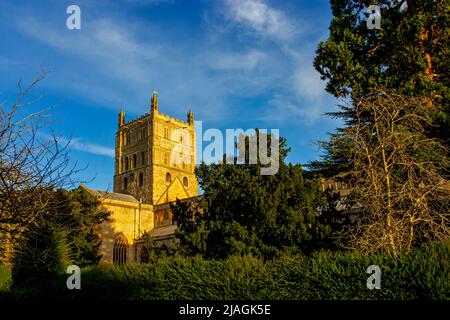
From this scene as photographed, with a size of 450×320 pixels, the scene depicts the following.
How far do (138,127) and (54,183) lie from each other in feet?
204

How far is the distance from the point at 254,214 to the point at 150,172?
151 feet

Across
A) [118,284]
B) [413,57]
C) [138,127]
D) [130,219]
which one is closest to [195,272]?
[118,284]

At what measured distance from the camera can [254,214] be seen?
64.9 feet

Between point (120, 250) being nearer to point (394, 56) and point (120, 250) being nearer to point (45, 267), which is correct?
point (45, 267)

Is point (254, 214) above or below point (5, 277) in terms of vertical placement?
above

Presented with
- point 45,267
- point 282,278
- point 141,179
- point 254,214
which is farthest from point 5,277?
point 141,179

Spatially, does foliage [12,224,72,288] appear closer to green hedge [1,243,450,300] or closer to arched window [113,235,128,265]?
green hedge [1,243,450,300]

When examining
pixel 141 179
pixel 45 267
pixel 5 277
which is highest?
pixel 141 179

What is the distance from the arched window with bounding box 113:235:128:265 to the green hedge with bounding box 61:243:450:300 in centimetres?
3261

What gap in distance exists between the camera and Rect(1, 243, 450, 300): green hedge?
1074 centimetres

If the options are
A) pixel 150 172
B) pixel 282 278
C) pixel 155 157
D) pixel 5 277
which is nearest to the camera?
pixel 282 278
